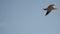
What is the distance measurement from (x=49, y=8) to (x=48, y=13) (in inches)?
15.5

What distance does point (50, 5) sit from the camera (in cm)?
1895

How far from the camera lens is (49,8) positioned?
18.8 metres

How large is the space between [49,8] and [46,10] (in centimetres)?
33

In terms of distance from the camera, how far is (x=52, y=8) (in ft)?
61.8

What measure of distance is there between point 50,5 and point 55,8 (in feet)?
1.45

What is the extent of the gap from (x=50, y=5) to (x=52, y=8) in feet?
0.80

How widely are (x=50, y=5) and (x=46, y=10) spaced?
40 cm

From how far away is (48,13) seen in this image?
19.0 metres

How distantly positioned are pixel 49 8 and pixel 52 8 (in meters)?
0.20

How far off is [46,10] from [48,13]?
222 millimetres

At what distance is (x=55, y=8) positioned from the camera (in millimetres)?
18672

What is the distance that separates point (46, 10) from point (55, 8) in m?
0.64

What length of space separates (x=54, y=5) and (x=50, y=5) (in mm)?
527
